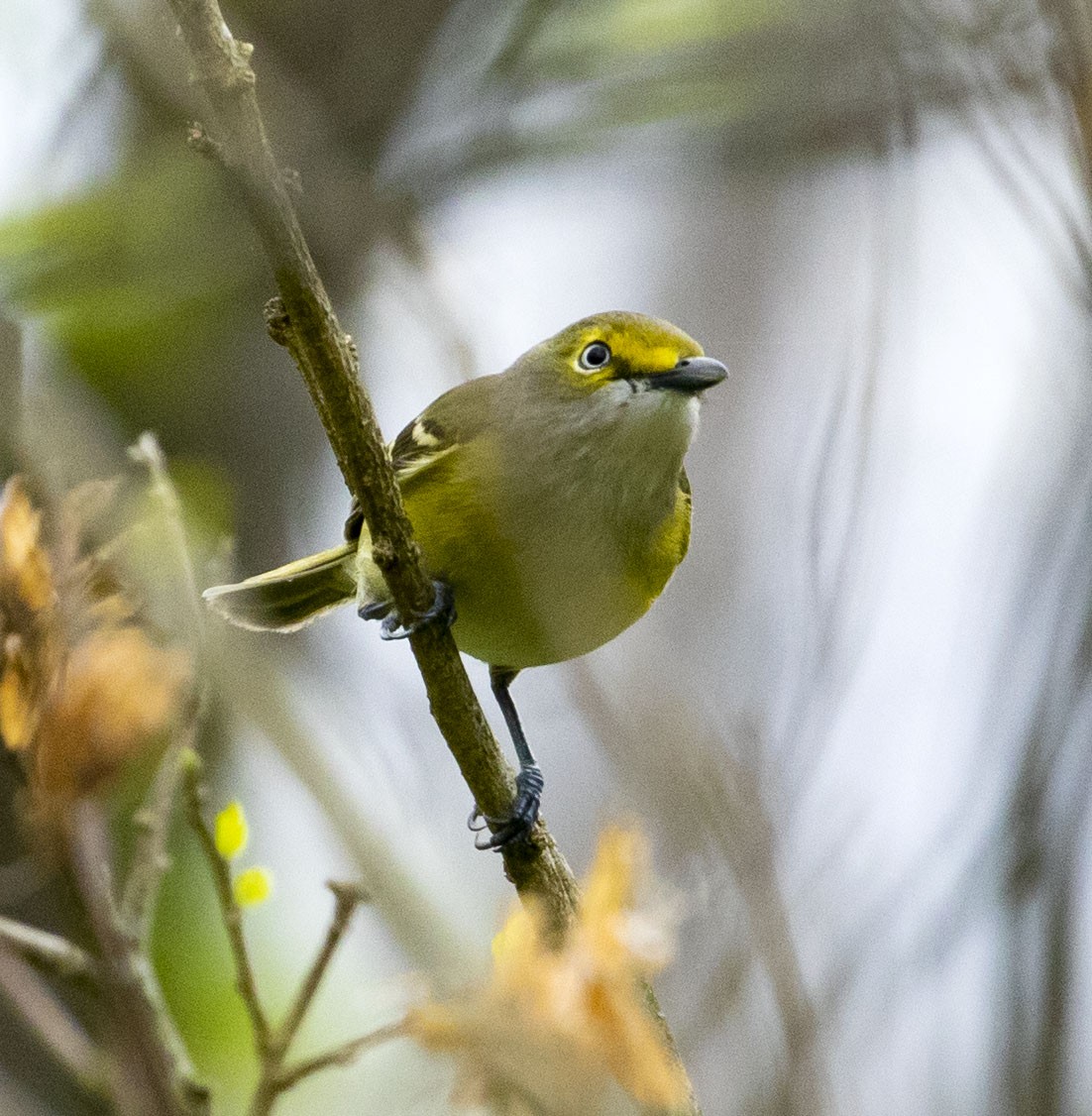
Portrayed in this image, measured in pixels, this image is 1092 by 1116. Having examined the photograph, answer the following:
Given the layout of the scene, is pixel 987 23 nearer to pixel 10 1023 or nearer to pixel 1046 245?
pixel 1046 245

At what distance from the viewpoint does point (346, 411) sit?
7.82 ft

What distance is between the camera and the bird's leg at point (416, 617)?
8.90 ft

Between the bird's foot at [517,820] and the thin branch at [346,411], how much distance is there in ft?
0.08

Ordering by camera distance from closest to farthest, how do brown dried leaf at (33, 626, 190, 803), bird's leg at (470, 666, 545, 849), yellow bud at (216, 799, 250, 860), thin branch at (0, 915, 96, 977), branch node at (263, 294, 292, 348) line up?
thin branch at (0, 915, 96, 977)
brown dried leaf at (33, 626, 190, 803)
yellow bud at (216, 799, 250, 860)
branch node at (263, 294, 292, 348)
bird's leg at (470, 666, 545, 849)

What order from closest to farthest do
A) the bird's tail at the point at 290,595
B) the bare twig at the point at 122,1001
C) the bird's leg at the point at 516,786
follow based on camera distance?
the bare twig at the point at 122,1001, the bird's leg at the point at 516,786, the bird's tail at the point at 290,595

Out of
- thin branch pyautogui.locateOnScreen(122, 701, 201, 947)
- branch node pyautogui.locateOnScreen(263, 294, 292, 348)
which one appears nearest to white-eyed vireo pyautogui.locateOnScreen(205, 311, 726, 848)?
branch node pyautogui.locateOnScreen(263, 294, 292, 348)

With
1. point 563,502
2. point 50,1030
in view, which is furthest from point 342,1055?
point 563,502

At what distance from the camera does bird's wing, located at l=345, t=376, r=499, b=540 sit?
3.77m

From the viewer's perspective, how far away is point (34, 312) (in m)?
4.32

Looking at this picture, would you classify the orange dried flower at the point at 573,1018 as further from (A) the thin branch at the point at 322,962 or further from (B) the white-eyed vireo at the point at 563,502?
(B) the white-eyed vireo at the point at 563,502

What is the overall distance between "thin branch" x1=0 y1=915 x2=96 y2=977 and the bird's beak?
2.45 metres

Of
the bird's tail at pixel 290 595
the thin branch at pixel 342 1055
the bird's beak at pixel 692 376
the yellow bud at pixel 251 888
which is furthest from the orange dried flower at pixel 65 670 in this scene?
the bird's tail at pixel 290 595

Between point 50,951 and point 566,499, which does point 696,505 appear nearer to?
point 566,499

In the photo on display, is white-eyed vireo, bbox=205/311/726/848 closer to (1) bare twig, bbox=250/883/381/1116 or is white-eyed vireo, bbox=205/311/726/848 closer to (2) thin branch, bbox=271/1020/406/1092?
(1) bare twig, bbox=250/883/381/1116
